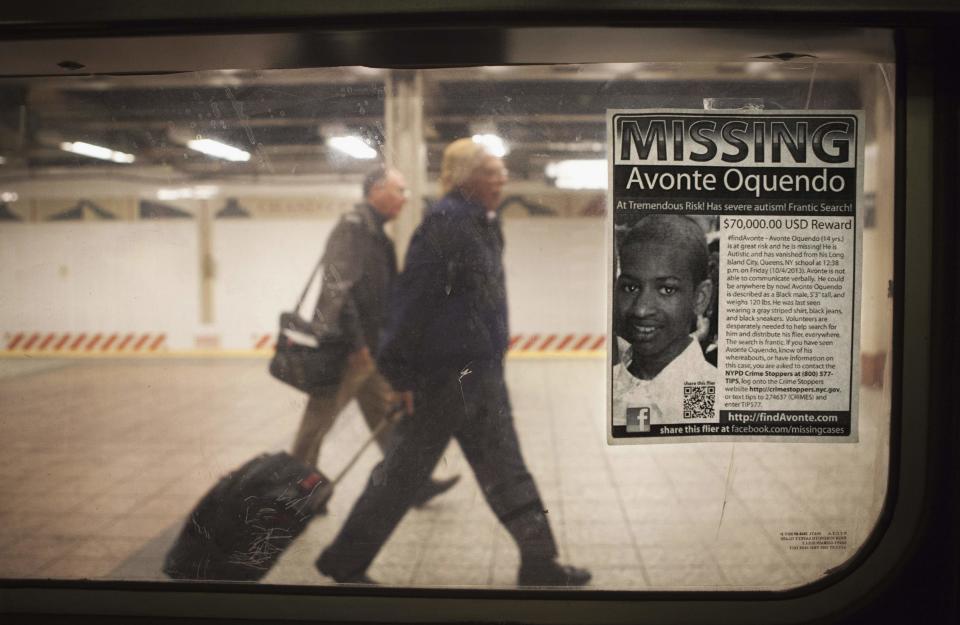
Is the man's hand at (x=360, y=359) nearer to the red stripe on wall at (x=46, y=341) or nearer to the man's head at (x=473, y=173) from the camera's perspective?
the man's head at (x=473, y=173)

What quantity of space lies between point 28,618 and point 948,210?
229cm

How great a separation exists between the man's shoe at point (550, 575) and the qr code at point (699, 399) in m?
0.50

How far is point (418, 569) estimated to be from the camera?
1830 millimetres

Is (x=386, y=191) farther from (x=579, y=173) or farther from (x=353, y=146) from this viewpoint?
(x=579, y=173)

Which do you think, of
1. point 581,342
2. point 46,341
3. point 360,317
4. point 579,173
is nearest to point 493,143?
point 579,173

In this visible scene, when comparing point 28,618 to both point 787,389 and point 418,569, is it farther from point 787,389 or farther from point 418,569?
point 787,389

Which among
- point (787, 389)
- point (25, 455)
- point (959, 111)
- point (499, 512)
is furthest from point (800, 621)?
point (25, 455)

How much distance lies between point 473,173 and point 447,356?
1.52 ft

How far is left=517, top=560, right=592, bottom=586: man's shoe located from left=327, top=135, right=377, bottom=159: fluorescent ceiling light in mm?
1094

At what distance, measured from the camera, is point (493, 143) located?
168 cm

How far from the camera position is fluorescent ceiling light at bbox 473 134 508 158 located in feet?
5.49

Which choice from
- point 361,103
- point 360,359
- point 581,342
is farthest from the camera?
point 581,342

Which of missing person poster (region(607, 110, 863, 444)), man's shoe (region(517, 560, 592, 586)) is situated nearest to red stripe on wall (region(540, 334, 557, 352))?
man's shoe (region(517, 560, 592, 586))

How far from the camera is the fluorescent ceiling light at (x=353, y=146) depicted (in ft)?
5.51
